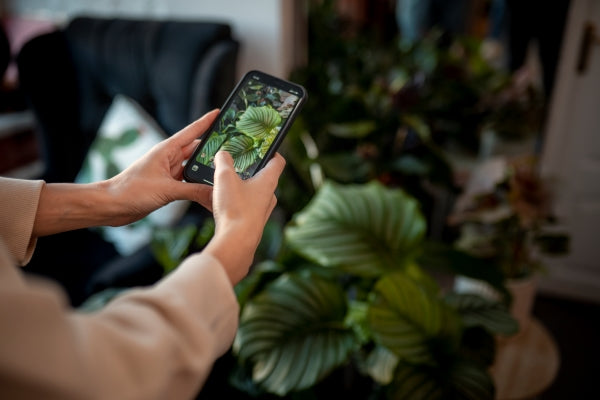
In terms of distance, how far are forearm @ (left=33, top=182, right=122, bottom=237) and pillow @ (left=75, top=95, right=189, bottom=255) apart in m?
0.77

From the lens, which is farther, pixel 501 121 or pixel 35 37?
pixel 501 121

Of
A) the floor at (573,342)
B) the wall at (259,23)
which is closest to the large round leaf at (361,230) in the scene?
the wall at (259,23)

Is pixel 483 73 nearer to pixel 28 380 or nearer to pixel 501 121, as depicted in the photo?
pixel 501 121

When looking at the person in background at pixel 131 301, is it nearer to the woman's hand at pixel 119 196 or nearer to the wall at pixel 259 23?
the woman's hand at pixel 119 196

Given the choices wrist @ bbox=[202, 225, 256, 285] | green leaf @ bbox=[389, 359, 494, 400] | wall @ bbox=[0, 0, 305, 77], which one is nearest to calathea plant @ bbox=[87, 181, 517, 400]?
green leaf @ bbox=[389, 359, 494, 400]

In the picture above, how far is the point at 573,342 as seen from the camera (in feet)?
5.64

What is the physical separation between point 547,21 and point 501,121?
351 millimetres

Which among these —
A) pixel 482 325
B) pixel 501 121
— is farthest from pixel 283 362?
pixel 501 121

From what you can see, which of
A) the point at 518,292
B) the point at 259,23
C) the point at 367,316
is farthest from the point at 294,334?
the point at 259,23

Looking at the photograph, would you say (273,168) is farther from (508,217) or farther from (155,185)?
(508,217)

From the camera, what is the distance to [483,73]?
185 centimetres

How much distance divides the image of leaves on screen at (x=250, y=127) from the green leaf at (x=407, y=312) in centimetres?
36

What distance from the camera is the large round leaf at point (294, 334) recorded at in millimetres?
817

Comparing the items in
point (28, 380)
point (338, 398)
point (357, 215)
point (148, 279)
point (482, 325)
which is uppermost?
point (28, 380)
